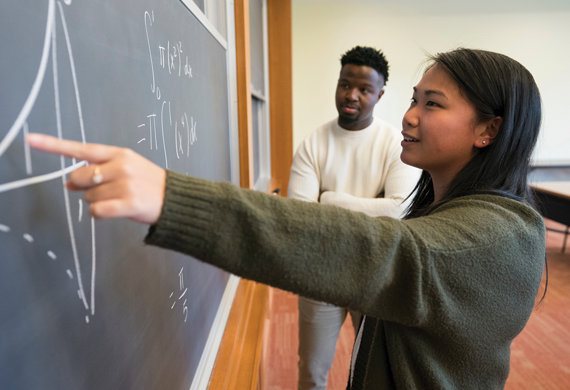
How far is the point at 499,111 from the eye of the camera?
70 centimetres

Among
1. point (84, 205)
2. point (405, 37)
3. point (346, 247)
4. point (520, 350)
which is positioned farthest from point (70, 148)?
point (405, 37)

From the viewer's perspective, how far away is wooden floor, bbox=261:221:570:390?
1.91 metres

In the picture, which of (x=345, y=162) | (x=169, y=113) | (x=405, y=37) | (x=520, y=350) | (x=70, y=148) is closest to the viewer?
(x=70, y=148)

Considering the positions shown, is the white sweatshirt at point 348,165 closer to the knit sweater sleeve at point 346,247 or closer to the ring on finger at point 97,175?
the knit sweater sleeve at point 346,247

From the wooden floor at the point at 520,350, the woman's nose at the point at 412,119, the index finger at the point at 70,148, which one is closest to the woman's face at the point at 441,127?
the woman's nose at the point at 412,119

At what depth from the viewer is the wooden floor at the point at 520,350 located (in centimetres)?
191

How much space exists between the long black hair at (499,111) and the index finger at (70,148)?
1.96 feet

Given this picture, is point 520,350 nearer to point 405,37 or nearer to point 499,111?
point 499,111

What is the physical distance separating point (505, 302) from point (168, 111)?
67cm

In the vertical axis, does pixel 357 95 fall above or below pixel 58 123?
below

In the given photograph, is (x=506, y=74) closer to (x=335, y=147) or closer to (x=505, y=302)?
(x=505, y=302)

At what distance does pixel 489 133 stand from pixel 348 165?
742 mm

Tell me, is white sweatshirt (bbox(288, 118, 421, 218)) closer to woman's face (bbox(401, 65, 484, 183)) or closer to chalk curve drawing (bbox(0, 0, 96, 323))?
woman's face (bbox(401, 65, 484, 183))

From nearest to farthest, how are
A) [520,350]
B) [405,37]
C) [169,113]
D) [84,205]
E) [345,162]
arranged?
[84,205], [169,113], [345,162], [520,350], [405,37]
